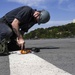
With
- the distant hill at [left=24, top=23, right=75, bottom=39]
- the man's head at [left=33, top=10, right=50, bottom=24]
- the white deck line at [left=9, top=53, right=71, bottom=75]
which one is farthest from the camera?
the distant hill at [left=24, top=23, right=75, bottom=39]

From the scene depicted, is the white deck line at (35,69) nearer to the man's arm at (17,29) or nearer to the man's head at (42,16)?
the man's arm at (17,29)

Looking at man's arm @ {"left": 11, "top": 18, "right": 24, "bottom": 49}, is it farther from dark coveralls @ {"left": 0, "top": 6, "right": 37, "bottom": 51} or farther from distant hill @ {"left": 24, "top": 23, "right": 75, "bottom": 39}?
distant hill @ {"left": 24, "top": 23, "right": 75, "bottom": 39}

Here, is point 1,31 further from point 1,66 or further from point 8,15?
point 1,66

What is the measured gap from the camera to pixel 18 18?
842 cm

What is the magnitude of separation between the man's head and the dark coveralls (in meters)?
0.11

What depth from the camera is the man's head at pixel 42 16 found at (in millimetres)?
8633

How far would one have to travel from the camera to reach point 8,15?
881cm

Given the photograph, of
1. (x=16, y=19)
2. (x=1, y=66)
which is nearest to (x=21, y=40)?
(x=16, y=19)

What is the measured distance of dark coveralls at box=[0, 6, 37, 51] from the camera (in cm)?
842

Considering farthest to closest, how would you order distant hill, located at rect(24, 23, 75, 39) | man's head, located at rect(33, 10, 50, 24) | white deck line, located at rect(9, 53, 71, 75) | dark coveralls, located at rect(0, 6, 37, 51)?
1. distant hill, located at rect(24, 23, 75, 39)
2. man's head, located at rect(33, 10, 50, 24)
3. dark coveralls, located at rect(0, 6, 37, 51)
4. white deck line, located at rect(9, 53, 71, 75)

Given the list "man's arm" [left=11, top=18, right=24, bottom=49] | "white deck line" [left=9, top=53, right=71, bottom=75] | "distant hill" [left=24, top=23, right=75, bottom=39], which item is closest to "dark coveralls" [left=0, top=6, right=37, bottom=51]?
"man's arm" [left=11, top=18, right=24, bottom=49]

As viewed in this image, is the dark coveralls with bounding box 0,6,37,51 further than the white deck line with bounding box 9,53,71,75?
Yes

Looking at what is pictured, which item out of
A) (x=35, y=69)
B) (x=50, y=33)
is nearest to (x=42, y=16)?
(x=35, y=69)

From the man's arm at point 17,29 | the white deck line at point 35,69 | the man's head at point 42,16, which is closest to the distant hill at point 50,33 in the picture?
the man's head at point 42,16
